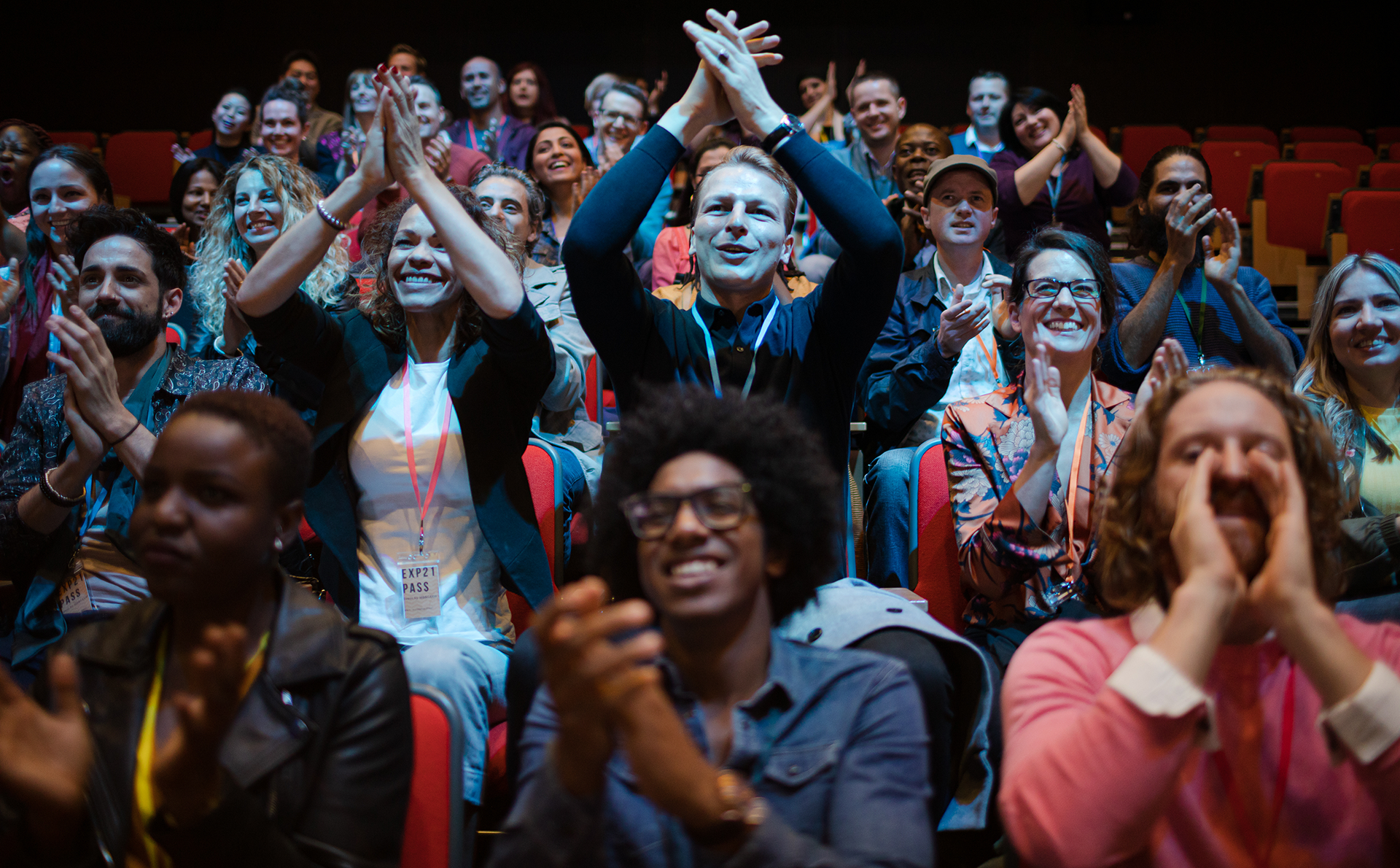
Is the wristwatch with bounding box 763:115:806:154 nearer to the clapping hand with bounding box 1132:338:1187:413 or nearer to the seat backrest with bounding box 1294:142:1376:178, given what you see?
the clapping hand with bounding box 1132:338:1187:413

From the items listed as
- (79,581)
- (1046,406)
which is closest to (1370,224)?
(1046,406)

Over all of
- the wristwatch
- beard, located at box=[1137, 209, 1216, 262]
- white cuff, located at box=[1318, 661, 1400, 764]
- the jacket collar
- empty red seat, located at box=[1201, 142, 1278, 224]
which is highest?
empty red seat, located at box=[1201, 142, 1278, 224]

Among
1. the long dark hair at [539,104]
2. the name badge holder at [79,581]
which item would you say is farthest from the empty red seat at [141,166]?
the name badge holder at [79,581]

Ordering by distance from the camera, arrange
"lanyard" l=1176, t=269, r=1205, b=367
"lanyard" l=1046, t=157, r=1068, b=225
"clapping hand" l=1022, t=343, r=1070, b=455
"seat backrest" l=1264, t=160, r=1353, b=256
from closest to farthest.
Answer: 1. "clapping hand" l=1022, t=343, r=1070, b=455
2. "lanyard" l=1176, t=269, r=1205, b=367
3. "lanyard" l=1046, t=157, r=1068, b=225
4. "seat backrest" l=1264, t=160, r=1353, b=256

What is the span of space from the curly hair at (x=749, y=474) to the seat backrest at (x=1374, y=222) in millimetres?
4092

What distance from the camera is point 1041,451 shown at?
1.83 meters

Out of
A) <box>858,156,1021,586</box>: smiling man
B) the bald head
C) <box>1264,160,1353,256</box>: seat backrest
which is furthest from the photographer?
the bald head

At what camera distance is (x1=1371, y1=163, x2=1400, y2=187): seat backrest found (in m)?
5.17

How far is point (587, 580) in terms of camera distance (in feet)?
3.62

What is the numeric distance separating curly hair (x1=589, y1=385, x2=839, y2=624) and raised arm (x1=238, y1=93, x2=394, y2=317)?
83cm

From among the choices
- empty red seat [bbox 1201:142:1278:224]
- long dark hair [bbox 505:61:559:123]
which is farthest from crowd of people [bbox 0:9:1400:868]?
empty red seat [bbox 1201:142:1278:224]

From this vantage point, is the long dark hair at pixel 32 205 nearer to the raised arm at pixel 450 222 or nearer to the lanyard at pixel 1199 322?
the raised arm at pixel 450 222

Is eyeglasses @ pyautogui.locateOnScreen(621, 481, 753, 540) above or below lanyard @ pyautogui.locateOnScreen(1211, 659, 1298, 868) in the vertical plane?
above

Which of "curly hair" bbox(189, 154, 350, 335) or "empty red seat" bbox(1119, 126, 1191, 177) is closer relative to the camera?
"curly hair" bbox(189, 154, 350, 335)
